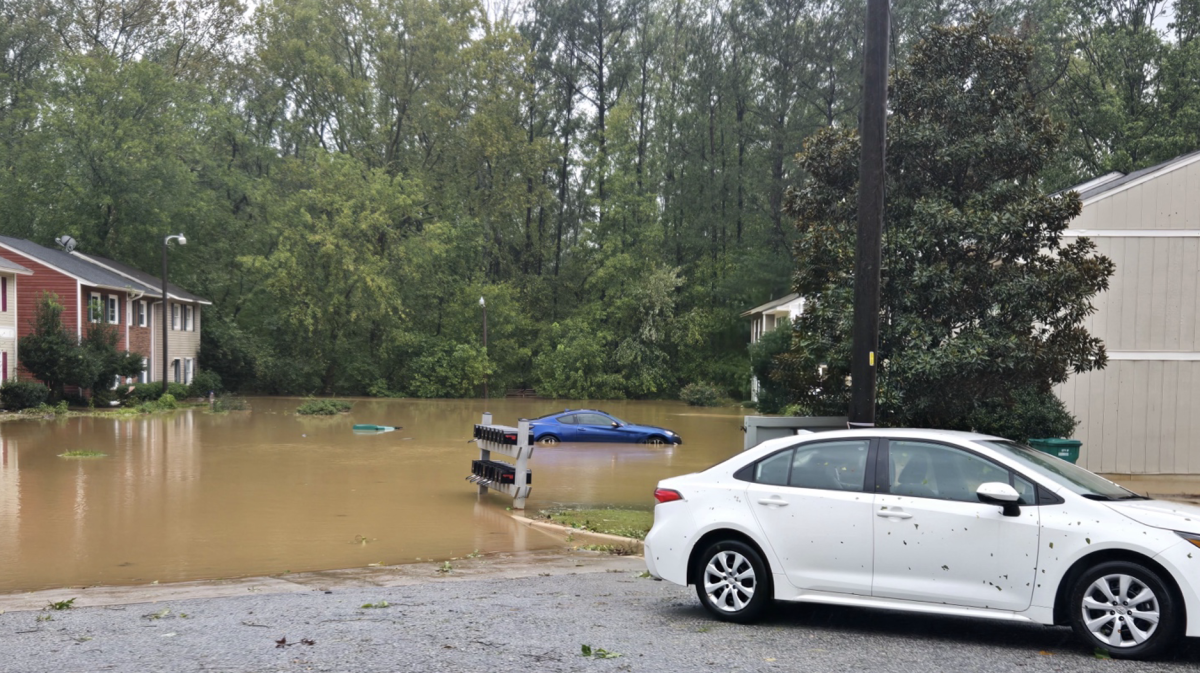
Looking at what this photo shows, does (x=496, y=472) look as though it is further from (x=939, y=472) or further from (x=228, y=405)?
(x=228, y=405)

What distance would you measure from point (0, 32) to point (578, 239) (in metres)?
35.9

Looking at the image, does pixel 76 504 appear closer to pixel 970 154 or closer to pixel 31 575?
pixel 31 575

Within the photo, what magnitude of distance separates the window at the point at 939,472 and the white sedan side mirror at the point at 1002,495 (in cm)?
16

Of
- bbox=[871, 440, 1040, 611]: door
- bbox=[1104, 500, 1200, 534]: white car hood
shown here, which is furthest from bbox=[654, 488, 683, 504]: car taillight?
bbox=[1104, 500, 1200, 534]: white car hood

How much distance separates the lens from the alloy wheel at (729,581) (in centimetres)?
792

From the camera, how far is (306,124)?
6456 centimetres

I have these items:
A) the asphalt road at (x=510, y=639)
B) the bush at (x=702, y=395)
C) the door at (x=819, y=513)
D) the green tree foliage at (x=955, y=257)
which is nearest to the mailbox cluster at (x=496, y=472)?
the green tree foliage at (x=955, y=257)

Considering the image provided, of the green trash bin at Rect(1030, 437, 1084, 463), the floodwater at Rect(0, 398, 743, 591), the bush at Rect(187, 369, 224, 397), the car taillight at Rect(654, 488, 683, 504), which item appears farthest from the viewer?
the bush at Rect(187, 369, 224, 397)

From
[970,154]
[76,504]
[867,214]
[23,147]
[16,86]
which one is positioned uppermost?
[16,86]

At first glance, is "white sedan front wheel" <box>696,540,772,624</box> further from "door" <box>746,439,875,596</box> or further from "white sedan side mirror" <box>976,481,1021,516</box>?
"white sedan side mirror" <box>976,481,1021,516</box>

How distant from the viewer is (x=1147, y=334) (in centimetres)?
2058

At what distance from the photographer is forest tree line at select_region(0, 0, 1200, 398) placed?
5706 centimetres

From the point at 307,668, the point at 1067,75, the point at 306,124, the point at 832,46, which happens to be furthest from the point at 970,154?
the point at 306,124

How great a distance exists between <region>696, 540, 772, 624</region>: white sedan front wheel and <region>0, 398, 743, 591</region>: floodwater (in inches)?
223
